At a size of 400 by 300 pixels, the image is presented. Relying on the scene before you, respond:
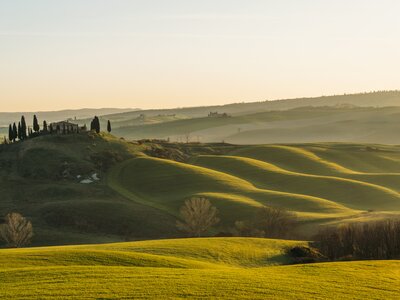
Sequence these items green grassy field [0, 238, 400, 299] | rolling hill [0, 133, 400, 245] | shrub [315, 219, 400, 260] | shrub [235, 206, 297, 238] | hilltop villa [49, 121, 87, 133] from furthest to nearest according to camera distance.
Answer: hilltop villa [49, 121, 87, 133] → rolling hill [0, 133, 400, 245] → shrub [235, 206, 297, 238] → shrub [315, 219, 400, 260] → green grassy field [0, 238, 400, 299]

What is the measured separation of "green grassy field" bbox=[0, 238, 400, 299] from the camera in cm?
3644

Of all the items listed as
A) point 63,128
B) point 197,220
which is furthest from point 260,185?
point 63,128

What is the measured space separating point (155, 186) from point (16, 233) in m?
49.7

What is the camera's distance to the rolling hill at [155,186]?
354 ft

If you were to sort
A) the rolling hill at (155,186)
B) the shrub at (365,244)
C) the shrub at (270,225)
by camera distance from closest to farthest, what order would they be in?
the shrub at (365,244), the shrub at (270,225), the rolling hill at (155,186)

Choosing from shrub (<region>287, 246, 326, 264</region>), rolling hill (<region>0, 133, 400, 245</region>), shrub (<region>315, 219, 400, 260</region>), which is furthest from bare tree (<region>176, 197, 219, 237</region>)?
shrub (<region>287, 246, 326, 264</region>)

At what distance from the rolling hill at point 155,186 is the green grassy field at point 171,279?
47192 mm

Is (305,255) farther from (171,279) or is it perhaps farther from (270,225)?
(270,225)

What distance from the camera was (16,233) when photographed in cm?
9350

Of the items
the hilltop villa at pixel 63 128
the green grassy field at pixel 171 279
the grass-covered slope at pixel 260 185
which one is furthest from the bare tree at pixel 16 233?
the hilltop villa at pixel 63 128

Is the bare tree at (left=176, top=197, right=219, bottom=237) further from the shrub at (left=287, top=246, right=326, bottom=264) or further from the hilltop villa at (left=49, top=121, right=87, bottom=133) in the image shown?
the hilltop villa at (left=49, top=121, right=87, bottom=133)

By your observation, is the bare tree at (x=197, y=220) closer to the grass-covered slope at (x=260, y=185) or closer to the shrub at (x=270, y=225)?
the grass-covered slope at (x=260, y=185)

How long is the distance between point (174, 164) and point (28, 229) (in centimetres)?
6382

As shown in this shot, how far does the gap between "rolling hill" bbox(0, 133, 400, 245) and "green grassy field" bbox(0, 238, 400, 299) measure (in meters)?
47.2
